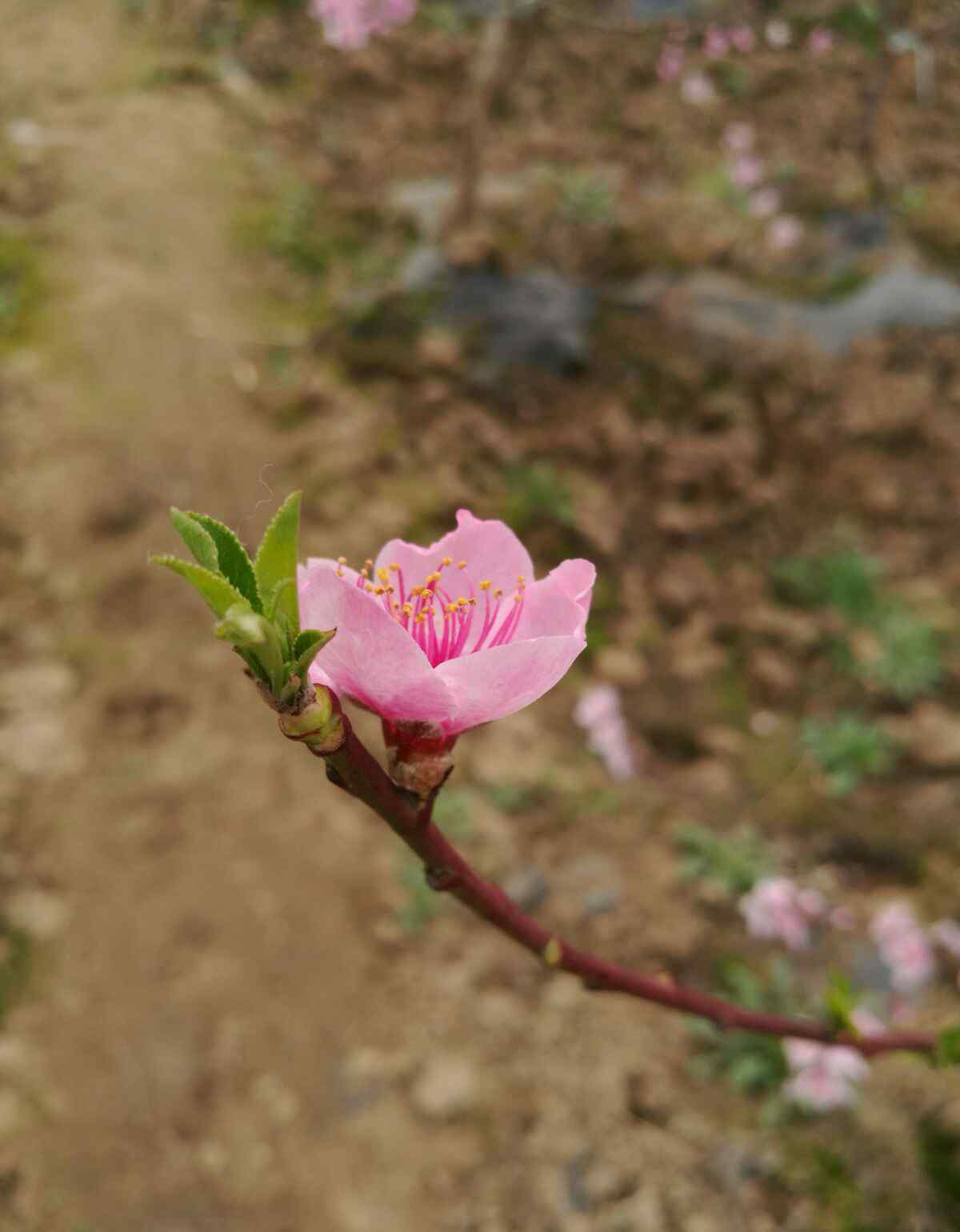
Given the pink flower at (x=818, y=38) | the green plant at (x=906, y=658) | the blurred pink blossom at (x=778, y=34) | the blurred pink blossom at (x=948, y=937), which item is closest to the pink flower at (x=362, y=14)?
the blurred pink blossom at (x=778, y=34)

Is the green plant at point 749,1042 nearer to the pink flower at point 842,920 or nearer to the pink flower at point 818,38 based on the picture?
the pink flower at point 842,920

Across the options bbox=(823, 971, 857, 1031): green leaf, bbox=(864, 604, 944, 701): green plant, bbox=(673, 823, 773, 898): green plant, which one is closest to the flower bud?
bbox=(823, 971, 857, 1031): green leaf

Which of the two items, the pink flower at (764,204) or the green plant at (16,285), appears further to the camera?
the pink flower at (764,204)

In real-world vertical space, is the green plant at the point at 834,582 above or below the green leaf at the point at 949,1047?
below

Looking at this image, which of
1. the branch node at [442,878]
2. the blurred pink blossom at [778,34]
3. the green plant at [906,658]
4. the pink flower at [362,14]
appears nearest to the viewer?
the branch node at [442,878]

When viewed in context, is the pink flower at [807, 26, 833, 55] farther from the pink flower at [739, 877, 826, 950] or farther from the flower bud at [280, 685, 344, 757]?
the flower bud at [280, 685, 344, 757]

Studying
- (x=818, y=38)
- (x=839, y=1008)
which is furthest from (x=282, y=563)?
(x=818, y=38)

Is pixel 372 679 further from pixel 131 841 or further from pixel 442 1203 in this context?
pixel 131 841

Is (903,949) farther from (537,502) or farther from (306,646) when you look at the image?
(306,646)
